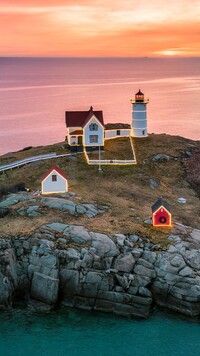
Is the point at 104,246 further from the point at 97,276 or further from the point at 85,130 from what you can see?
the point at 85,130

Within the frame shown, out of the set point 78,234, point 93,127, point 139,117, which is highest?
point 139,117

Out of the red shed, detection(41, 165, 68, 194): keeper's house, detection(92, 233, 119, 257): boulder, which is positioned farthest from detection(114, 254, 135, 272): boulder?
detection(41, 165, 68, 194): keeper's house

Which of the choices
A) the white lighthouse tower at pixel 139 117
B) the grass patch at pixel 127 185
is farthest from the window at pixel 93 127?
the white lighthouse tower at pixel 139 117

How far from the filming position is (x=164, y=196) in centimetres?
5700

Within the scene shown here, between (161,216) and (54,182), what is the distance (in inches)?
525

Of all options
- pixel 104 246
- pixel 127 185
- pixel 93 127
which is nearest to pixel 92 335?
pixel 104 246

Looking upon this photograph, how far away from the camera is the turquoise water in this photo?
34.7 m

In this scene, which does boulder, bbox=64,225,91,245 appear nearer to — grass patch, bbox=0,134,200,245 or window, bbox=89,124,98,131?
grass patch, bbox=0,134,200,245

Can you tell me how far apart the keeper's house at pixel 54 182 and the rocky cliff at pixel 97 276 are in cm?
1104

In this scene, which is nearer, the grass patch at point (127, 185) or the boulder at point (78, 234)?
the boulder at point (78, 234)

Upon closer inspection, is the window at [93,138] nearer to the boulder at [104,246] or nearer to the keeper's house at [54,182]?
the keeper's house at [54,182]

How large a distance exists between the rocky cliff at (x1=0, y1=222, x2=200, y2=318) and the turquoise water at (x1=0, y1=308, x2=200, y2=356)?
127 centimetres

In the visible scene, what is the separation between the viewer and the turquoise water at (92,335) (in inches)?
1367

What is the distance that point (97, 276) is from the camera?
3922 cm
